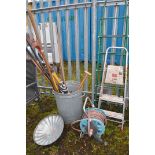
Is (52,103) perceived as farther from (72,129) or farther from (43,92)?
(72,129)

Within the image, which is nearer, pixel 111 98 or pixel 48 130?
pixel 48 130

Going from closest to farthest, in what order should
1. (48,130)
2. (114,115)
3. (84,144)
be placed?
(84,144)
(48,130)
(114,115)

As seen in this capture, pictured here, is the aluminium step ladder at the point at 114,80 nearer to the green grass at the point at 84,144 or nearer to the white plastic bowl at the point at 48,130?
the green grass at the point at 84,144

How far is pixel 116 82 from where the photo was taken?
334cm

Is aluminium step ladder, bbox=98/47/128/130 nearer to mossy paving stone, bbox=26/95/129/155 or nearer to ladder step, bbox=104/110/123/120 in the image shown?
ladder step, bbox=104/110/123/120

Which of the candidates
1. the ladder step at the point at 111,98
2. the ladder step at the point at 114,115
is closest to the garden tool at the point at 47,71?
the ladder step at the point at 111,98

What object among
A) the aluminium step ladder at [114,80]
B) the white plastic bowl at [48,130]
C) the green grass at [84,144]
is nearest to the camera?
the green grass at [84,144]

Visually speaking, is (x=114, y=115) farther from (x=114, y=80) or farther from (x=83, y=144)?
(x=83, y=144)

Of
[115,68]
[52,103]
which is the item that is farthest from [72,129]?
[115,68]

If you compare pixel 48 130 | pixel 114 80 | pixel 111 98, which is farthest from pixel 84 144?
pixel 114 80

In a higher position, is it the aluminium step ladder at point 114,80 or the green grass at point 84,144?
the aluminium step ladder at point 114,80

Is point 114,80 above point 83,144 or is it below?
above

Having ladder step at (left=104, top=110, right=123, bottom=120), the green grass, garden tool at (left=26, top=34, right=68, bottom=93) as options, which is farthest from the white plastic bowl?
ladder step at (left=104, top=110, right=123, bottom=120)
